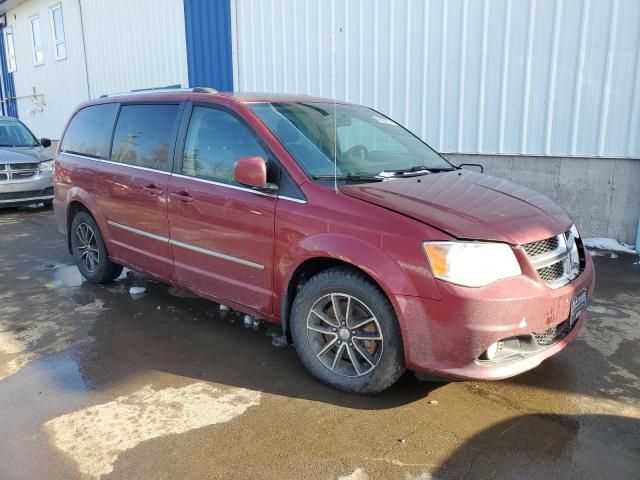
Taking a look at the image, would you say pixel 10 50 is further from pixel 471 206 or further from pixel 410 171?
pixel 471 206

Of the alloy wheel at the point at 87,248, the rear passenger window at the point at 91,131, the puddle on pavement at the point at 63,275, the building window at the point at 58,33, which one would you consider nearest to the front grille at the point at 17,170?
the puddle on pavement at the point at 63,275

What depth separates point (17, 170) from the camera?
30.5ft

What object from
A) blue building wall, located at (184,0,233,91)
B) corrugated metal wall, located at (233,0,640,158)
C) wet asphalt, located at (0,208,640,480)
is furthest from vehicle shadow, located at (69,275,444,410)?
blue building wall, located at (184,0,233,91)

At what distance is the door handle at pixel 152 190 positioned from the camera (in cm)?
412

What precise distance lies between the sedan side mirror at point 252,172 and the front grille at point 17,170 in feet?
25.3

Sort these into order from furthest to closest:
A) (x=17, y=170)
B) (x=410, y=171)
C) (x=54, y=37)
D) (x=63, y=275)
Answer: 1. (x=54, y=37)
2. (x=17, y=170)
3. (x=63, y=275)
4. (x=410, y=171)

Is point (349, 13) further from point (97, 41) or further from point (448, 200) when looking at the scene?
point (97, 41)

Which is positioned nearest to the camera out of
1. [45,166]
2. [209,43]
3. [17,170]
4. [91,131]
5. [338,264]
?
[338,264]

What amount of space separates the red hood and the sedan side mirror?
52 cm

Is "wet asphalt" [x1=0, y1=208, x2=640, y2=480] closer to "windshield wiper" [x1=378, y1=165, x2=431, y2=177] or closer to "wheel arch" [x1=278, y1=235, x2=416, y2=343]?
"wheel arch" [x1=278, y1=235, x2=416, y2=343]

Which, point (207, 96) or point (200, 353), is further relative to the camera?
point (207, 96)

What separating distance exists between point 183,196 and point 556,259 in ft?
8.50

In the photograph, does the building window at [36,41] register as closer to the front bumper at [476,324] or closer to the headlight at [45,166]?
the headlight at [45,166]

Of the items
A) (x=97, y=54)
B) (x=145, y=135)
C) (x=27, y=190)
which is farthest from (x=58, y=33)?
(x=145, y=135)
